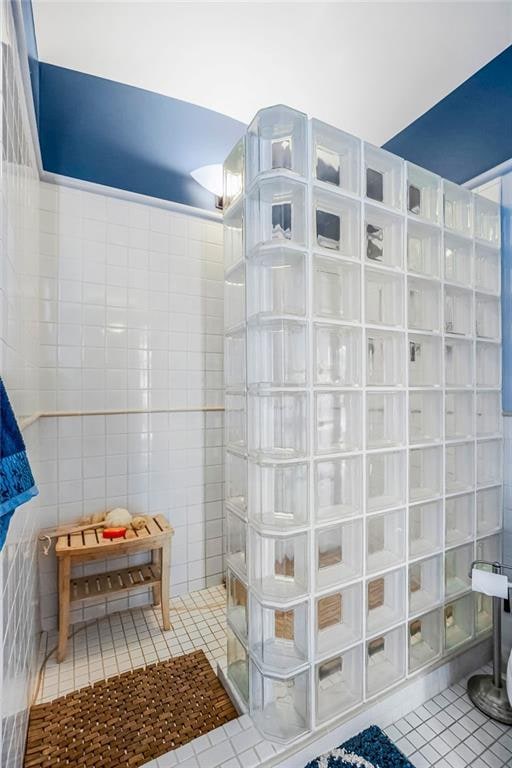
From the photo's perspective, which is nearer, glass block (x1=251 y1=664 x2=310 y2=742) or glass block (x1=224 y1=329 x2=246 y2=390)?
glass block (x1=251 y1=664 x2=310 y2=742)

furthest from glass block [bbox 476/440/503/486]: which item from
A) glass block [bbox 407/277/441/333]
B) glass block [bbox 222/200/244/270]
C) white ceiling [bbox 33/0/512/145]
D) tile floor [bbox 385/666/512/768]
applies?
white ceiling [bbox 33/0/512/145]

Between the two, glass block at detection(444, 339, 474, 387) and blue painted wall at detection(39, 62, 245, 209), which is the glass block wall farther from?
blue painted wall at detection(39, 62, 245, 209)

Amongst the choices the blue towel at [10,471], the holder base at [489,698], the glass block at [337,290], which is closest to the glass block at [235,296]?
the glass block at [337,290]

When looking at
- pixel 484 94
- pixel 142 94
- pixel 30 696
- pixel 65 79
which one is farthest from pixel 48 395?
pixel 484 94

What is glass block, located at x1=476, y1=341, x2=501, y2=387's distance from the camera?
1.70 m

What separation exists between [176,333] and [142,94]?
1279mm

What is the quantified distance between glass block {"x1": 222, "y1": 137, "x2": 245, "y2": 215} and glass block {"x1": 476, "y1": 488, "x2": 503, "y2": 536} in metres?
1.60

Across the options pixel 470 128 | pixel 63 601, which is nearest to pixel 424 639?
pixel 63 601

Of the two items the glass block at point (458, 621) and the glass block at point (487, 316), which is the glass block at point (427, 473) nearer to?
the glass block at point (458, 621)

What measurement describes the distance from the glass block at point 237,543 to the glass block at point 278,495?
0.38 ft

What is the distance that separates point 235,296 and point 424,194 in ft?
2.88

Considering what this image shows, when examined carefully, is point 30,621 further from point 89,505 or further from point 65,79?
point 65,79

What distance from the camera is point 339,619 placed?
1307 millimetres

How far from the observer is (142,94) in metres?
2.01
